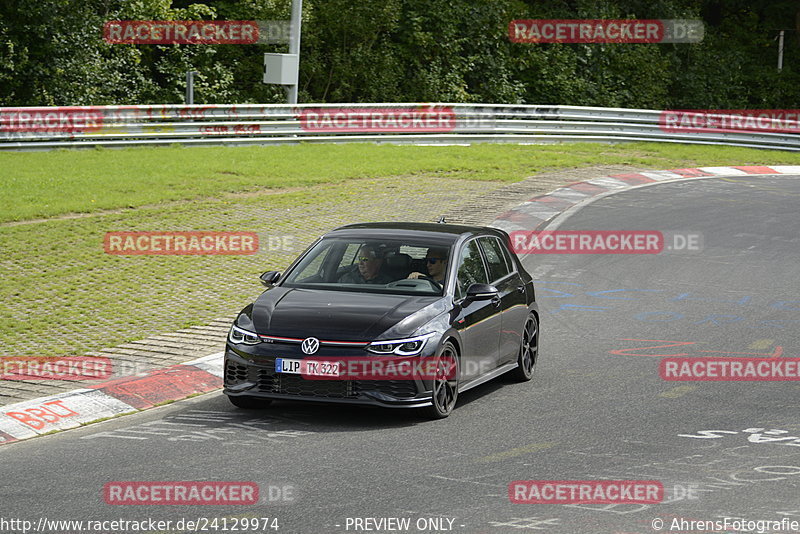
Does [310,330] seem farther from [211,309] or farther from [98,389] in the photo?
[211,309]

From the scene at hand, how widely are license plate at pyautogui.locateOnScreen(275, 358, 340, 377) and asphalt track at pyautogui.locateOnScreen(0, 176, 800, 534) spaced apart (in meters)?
0.44

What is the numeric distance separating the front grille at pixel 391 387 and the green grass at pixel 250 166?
10.9 metres

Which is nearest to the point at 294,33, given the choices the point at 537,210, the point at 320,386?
the point at 537,210

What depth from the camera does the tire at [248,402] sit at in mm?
9625

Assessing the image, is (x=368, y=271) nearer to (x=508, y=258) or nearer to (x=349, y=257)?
(x=349, y=257)

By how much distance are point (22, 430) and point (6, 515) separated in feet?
7.75

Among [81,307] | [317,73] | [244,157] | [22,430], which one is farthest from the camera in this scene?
[317,73]

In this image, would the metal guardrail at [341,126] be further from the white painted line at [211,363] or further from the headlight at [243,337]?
the headlight at [243,337]

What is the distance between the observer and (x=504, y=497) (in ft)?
23.9

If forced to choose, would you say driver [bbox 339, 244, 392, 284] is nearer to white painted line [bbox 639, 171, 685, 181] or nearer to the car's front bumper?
the car's front bumper

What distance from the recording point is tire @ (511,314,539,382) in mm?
11102

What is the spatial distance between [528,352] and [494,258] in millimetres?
963

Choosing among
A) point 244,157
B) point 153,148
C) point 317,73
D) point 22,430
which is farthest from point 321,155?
point 22,430

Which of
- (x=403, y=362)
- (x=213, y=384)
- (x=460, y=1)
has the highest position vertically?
(x=460, y=1)
